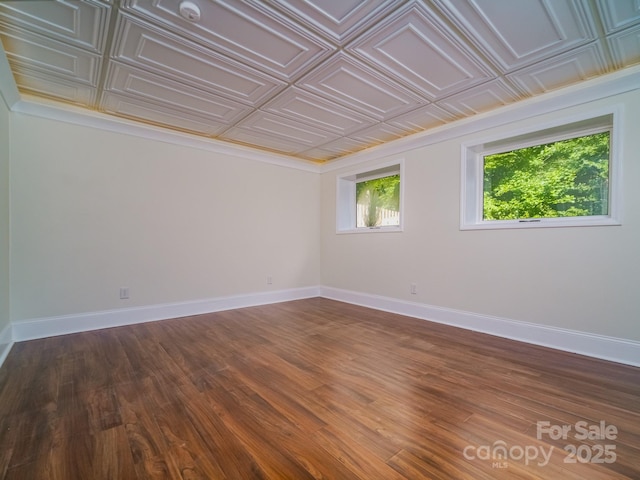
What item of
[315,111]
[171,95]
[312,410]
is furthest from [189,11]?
[312,410]

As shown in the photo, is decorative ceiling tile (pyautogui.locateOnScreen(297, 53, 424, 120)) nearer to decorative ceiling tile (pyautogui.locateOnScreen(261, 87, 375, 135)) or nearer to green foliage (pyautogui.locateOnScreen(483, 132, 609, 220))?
decorative ceiling tile (pyautogui.locateOnScreen(261, 87, 375, 135))

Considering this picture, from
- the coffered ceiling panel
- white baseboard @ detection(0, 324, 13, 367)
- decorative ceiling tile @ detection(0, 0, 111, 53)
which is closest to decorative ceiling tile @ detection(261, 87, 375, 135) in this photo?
the coffered ceiling panel

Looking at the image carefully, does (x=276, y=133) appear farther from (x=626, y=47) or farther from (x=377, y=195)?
(x=626, y=47)

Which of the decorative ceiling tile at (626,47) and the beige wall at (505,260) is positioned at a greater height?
the decorative ceiling tile at (626,47)

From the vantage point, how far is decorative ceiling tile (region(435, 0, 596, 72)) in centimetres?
166

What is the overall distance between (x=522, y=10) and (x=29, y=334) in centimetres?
489

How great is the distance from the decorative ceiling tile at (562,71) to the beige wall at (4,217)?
4.52 m

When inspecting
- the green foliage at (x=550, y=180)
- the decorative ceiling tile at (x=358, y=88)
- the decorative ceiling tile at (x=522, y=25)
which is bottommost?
the green foliage at (x=550, y=180)

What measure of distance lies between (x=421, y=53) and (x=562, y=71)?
1.31 meters

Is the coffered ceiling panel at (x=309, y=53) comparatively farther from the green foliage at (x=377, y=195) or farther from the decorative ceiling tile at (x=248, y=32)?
the green foliage at (x=377, y=195)

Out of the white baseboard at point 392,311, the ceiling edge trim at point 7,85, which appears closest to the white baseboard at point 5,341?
the white baseboard at point 392,311

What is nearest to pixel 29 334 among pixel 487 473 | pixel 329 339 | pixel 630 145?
pixel 329 339

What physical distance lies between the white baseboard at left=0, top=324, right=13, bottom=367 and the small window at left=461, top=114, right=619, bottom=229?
14.9 ft

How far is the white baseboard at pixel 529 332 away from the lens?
2.27 m
